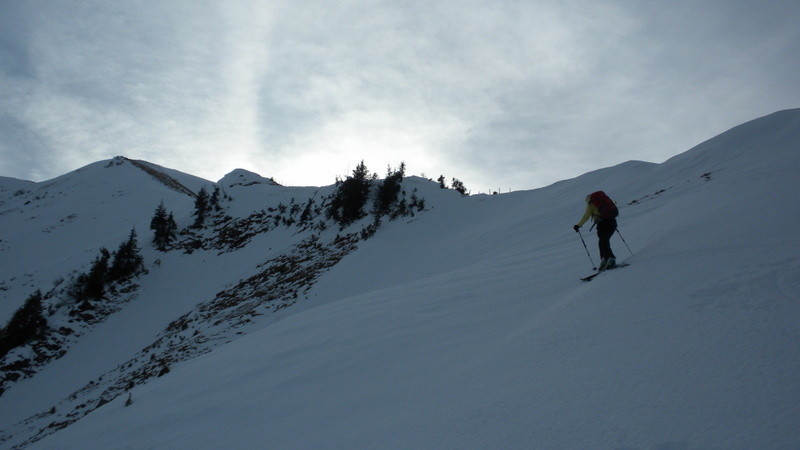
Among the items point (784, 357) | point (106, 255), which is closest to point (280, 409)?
point (784, 357)

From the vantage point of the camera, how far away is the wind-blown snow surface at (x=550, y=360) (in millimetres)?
2486

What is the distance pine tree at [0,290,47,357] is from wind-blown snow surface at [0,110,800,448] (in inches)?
625

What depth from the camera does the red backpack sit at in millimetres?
7016

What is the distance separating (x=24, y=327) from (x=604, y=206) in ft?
81.5

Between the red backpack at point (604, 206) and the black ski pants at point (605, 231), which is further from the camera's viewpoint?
the red backpack at point (604, 206)

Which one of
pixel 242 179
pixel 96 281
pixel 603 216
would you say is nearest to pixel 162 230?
pixel 96 281

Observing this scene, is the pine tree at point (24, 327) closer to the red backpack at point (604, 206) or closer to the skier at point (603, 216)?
the skier at point (603, 216)

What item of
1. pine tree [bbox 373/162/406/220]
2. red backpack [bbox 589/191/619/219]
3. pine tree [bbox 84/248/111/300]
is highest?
pine tree [bbox 373/162/406/220]

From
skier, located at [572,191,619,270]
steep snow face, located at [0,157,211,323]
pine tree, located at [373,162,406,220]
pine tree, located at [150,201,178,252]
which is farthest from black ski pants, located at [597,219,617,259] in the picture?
pine tree, located at [150,201,178,252]

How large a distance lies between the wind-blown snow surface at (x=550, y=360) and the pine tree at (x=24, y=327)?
1588 cm

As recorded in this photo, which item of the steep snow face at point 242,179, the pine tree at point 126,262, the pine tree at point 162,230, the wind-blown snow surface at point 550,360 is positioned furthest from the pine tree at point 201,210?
the wind-blown snow surface at point 550,360

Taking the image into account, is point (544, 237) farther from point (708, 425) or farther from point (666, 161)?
point (708, 425)

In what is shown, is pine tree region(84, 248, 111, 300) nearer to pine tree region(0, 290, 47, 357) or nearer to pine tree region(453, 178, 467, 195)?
pine tree region(0, 290, 47, 357)

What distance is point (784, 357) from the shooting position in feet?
8.27
